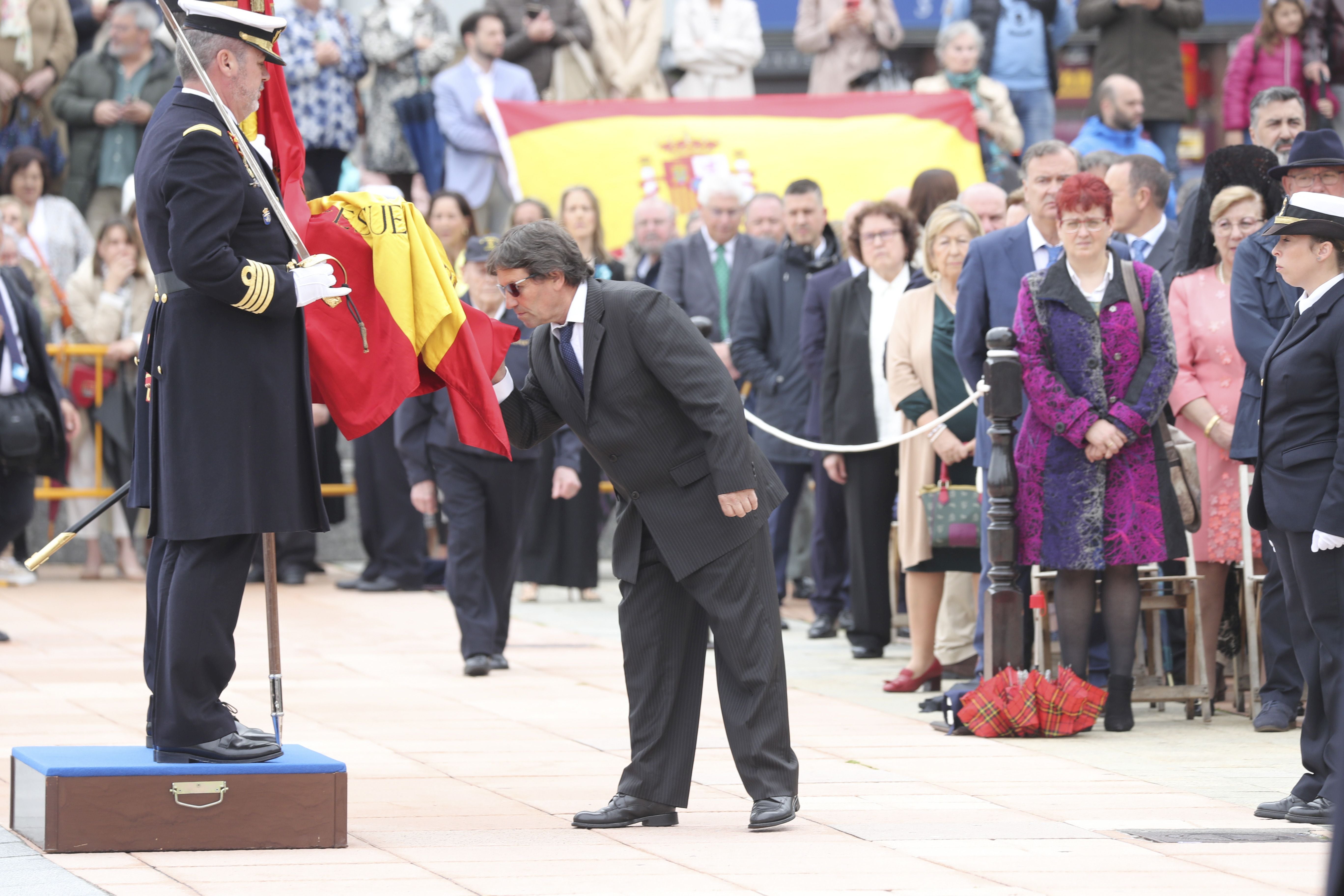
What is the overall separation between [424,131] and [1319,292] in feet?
30.4

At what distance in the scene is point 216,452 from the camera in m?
5.53

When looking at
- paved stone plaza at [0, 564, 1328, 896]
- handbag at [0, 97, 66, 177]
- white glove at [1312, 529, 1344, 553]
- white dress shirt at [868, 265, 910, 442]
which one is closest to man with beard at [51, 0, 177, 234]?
handbag at [0, 97, 66, 177]

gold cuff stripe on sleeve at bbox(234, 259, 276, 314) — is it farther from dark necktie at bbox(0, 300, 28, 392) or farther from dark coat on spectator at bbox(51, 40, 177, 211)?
dark coat on spectator at bbox(51, 40, 177, 211)

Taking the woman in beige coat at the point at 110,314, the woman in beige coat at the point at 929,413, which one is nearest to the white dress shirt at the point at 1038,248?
the woman in beige coat at the point at 929,413

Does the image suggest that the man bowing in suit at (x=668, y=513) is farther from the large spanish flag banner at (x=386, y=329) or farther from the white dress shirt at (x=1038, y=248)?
the white dress shirt at (x=1038, y=248)

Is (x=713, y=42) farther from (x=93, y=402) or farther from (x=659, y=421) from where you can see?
(x=659, y=421)

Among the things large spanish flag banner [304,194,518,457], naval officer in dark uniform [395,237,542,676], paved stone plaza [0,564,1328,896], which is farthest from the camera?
naval officer in dark uniform [395,237,542,676]

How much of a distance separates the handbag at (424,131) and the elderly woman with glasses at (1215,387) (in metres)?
7.09

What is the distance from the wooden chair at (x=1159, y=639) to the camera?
8242mm

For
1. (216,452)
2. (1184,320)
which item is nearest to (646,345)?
(216,452)

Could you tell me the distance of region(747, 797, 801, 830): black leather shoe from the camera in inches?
230

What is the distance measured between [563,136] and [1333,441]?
890cm

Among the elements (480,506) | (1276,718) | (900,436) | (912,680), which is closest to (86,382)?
(480,506)

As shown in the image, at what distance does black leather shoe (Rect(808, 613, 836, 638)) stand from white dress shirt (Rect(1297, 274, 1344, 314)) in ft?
16.0
